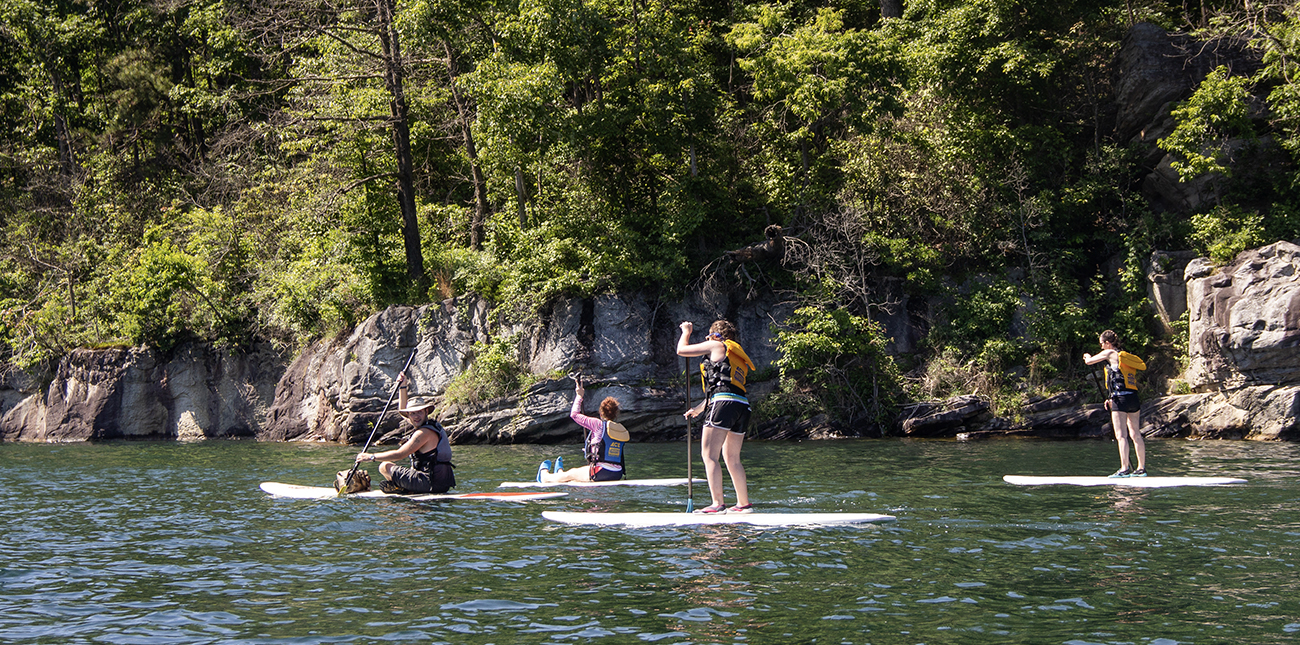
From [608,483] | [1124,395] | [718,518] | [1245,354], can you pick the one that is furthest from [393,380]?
[1245,354]

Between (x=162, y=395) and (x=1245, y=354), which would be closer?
(x=1245, y=354)

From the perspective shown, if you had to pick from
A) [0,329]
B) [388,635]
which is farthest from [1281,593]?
[0,329]

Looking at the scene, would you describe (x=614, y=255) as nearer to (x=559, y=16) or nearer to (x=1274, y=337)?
(x=559, y=16)

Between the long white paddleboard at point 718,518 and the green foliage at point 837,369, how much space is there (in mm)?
12682

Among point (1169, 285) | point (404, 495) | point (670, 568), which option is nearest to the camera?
point (670, 568)

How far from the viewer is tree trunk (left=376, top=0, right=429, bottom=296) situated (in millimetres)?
26763

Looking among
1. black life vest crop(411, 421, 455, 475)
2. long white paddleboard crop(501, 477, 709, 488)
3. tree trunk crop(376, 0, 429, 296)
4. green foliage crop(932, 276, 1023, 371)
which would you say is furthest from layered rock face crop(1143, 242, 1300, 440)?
tree trunk crop(376, 0, 429, 296)

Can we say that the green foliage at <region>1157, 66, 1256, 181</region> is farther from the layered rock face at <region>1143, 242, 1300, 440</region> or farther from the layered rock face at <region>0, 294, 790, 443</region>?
the layered rock face at <region>0, 294, 790, 443</region>

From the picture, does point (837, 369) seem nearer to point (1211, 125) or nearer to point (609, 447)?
point (609, 447)

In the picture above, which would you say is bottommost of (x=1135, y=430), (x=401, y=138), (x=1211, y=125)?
(x=1135, y=430)

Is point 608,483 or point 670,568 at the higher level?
point 608,483

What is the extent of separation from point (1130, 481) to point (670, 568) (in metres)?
7.54

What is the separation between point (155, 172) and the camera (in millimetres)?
38781

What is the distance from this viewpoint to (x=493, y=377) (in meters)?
24.2
